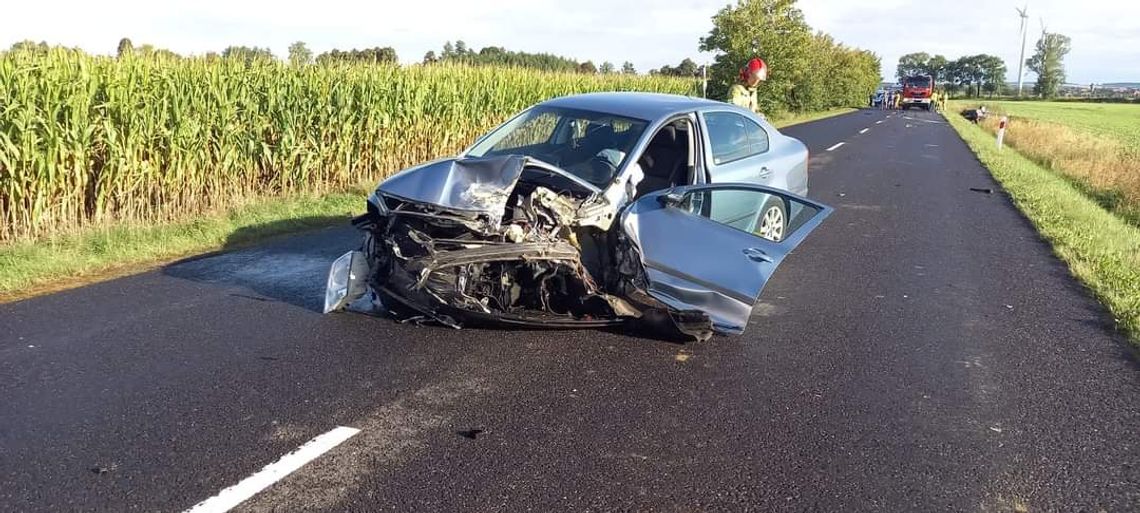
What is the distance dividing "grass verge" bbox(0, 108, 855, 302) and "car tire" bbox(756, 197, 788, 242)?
508 centimetres

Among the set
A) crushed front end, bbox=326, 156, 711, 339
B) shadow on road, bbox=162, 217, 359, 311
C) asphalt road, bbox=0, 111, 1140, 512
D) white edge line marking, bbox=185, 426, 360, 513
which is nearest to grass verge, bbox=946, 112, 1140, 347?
asphalt road, bbox=0, 111, 1140, 512

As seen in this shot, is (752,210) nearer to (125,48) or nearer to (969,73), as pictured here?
(125,48)

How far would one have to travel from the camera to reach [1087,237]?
29.9ft

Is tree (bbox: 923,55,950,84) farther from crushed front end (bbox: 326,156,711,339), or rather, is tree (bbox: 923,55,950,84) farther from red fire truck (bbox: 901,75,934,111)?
crushed front end (bbox: 326,156,711,339)

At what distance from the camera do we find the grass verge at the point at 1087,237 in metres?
6.44

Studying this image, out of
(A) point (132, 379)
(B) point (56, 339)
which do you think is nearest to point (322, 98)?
(B) point (56, 339)

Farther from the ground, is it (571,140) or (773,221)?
(571,140)

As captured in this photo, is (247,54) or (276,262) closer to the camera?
(276,262)

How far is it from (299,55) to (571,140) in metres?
7.10

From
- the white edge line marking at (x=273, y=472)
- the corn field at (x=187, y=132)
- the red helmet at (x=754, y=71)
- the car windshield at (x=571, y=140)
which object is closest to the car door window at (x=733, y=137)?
the car windshield at (x=571, y=140)

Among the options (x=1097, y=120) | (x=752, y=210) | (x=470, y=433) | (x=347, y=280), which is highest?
(x=1097, y=120)

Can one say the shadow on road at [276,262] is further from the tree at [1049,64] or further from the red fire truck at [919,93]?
the tree at [1049,64]

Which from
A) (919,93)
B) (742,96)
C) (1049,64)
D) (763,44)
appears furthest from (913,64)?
(742,96)

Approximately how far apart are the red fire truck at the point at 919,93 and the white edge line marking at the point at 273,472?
5928cm
